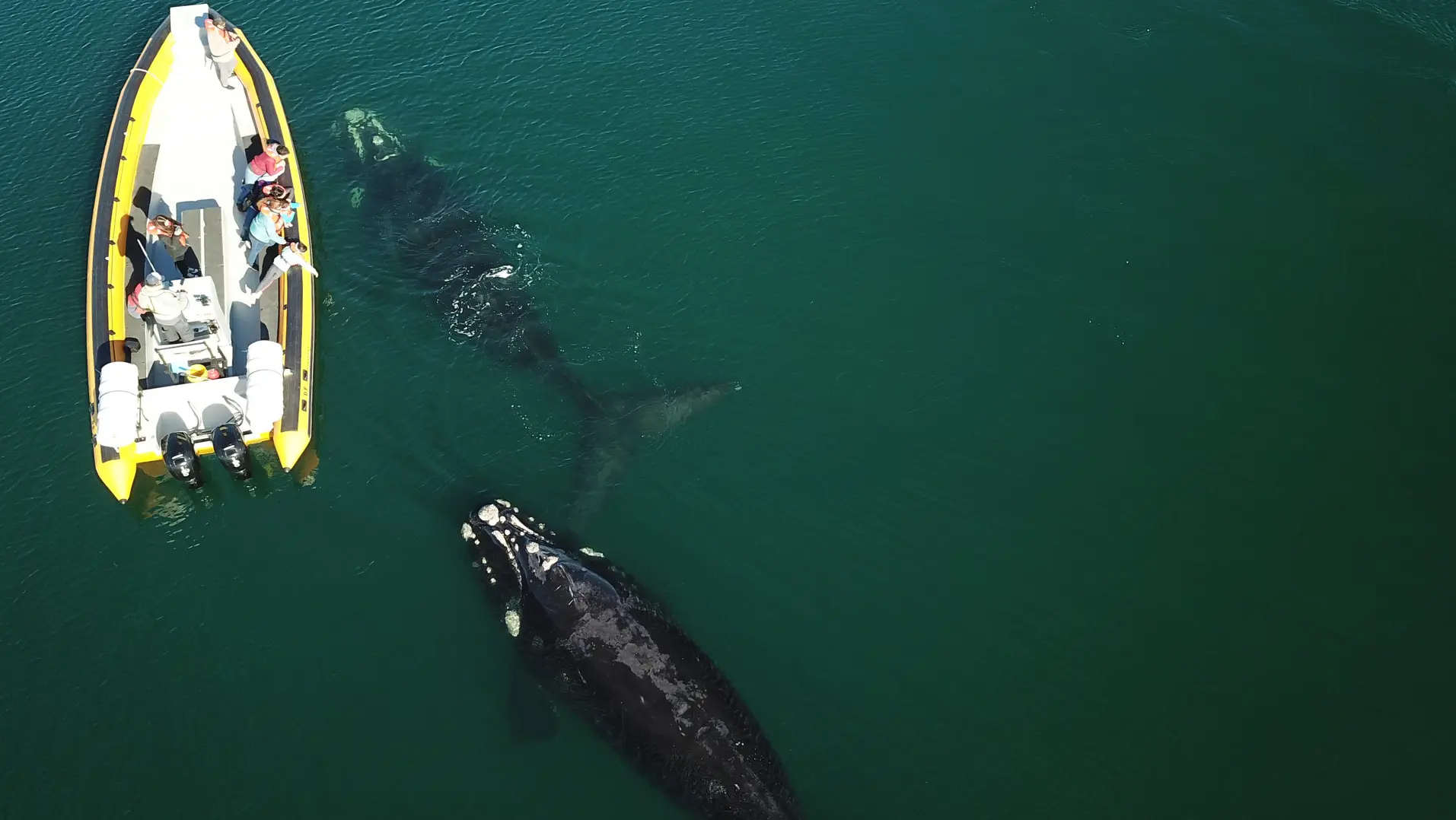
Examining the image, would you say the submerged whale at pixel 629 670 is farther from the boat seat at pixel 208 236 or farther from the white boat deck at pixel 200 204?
the boat seat at pixel 208 236

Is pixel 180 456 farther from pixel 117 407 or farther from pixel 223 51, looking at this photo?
pixel 223 51

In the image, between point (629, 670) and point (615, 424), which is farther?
point (615, 424)

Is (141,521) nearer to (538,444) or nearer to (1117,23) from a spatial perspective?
(538,444)

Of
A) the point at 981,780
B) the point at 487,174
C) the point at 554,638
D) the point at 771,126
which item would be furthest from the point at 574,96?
the point at 981,780

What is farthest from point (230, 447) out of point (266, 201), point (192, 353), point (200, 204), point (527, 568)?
point (200, 204)

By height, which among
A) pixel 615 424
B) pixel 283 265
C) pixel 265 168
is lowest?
pixel 615 424

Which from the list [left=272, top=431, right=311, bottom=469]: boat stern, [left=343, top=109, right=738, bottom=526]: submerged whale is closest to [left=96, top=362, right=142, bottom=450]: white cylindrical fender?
[left=272, top=431, right=311, bottom=469]: boat stern

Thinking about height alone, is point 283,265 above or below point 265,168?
below
